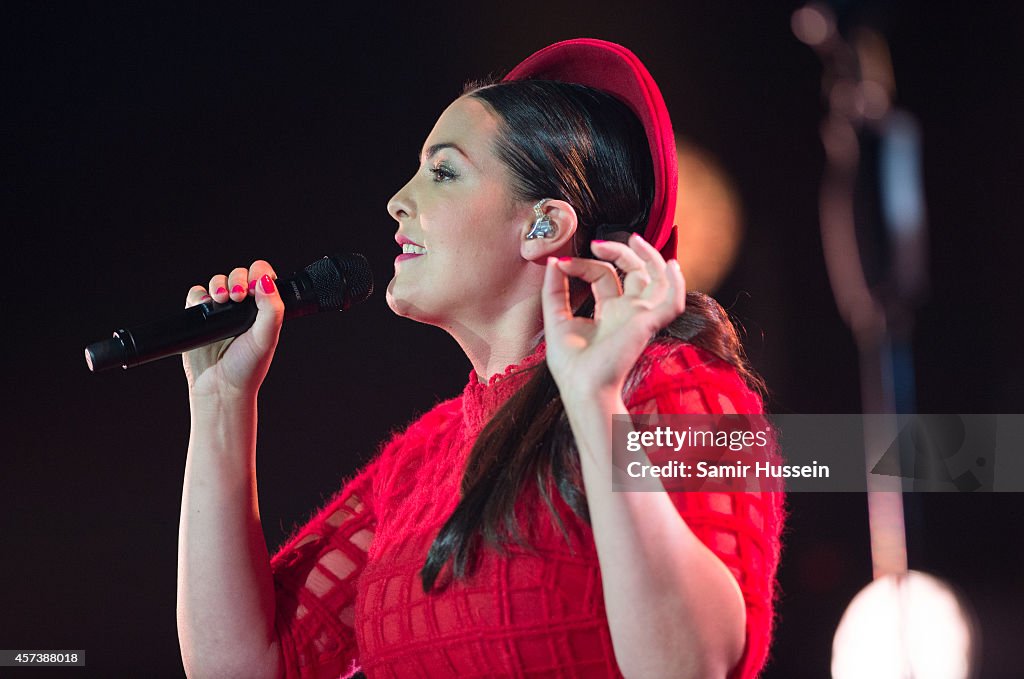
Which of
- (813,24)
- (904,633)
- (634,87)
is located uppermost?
(813,24)

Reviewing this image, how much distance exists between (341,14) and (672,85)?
751mm

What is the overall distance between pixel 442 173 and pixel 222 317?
0.33m

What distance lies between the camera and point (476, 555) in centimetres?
109

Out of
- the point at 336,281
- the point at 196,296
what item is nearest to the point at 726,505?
the point at 336,281

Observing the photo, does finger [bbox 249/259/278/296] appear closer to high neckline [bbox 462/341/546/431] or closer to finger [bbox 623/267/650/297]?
high neckline [bbox 462/341/546/431]

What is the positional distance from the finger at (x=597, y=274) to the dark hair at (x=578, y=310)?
0.19m

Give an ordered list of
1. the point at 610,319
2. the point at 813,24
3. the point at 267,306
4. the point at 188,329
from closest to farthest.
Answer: the point at 610,319 < the point at 188,329 < the point at 267,306 < the point at 813,24

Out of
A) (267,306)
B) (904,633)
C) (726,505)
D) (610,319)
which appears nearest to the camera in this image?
(610,319)

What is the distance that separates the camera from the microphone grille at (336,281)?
1.36 metres

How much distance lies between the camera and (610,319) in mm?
865

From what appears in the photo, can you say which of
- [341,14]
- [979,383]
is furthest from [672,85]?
[979,383]

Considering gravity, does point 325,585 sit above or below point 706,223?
below

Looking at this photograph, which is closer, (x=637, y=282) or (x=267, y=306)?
(x=637, y=282)

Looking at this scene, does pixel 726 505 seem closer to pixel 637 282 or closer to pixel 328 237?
pixel 637 282
